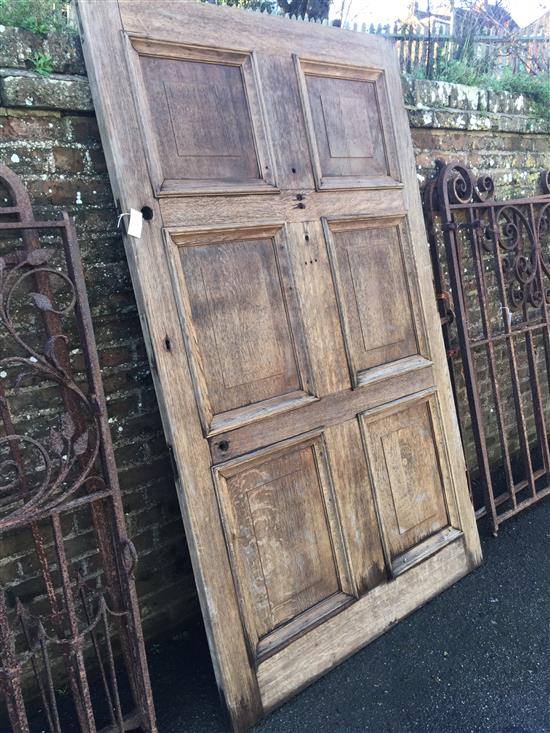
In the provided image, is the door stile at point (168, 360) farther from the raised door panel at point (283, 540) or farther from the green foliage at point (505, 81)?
the green foliage at point (505, 81)

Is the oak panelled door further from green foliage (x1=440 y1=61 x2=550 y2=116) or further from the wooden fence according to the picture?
the wooden fence

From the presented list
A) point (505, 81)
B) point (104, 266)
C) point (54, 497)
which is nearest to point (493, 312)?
point (505, 81)

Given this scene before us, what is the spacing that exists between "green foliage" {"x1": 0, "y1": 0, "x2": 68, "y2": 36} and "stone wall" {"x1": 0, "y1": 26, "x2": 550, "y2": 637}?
5cm

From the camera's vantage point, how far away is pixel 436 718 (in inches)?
73.0

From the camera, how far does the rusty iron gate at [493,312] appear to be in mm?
2773

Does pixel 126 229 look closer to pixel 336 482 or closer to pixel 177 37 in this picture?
pixel 177 37

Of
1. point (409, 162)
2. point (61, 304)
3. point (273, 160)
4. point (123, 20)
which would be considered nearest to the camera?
point (123, 20)

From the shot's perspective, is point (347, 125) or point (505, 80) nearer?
point (347, 125)

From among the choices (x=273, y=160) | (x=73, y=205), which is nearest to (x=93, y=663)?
(x=73, y=205)

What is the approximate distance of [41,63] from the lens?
5.79 ft

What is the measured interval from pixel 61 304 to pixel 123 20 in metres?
0.94

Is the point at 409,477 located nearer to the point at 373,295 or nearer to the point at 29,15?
the point at 373,295

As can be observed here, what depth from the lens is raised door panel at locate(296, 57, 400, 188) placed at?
2100mm

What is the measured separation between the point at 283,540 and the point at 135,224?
1246mm
